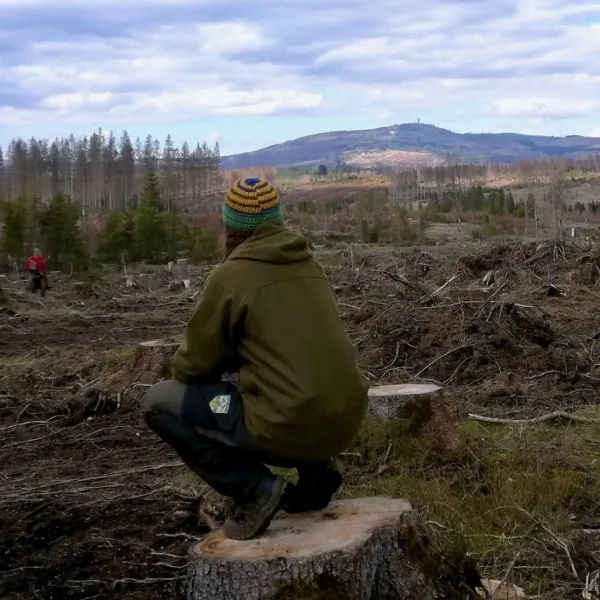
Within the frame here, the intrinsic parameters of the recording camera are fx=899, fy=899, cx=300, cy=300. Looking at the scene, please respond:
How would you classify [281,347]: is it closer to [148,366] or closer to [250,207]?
[250,207]

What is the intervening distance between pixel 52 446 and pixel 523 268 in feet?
26.6

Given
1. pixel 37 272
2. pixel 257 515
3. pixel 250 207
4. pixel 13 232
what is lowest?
pixel 37 272

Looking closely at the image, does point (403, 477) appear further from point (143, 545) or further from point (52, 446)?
point (52, 446)

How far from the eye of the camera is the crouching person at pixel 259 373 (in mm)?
3264

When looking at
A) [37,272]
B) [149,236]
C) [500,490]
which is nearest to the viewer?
[500,490]

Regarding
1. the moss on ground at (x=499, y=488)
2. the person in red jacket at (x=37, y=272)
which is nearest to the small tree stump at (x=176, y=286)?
A: the person in red jacket at (x=37, y=272)

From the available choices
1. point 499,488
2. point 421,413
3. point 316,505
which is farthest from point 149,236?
point 316,505

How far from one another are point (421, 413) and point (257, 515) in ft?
6.86

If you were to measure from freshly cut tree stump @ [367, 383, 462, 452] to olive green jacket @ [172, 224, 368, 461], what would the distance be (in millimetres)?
1967

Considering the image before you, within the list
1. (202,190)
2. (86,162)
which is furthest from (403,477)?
(202,190)

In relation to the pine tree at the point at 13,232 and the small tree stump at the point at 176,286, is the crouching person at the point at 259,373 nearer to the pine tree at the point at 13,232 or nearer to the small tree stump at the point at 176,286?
the small tree stump at the point at 176,286

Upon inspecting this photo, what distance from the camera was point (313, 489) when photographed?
12.2ft

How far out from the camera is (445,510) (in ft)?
15.3

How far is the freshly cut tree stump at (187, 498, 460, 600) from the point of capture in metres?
3.28
